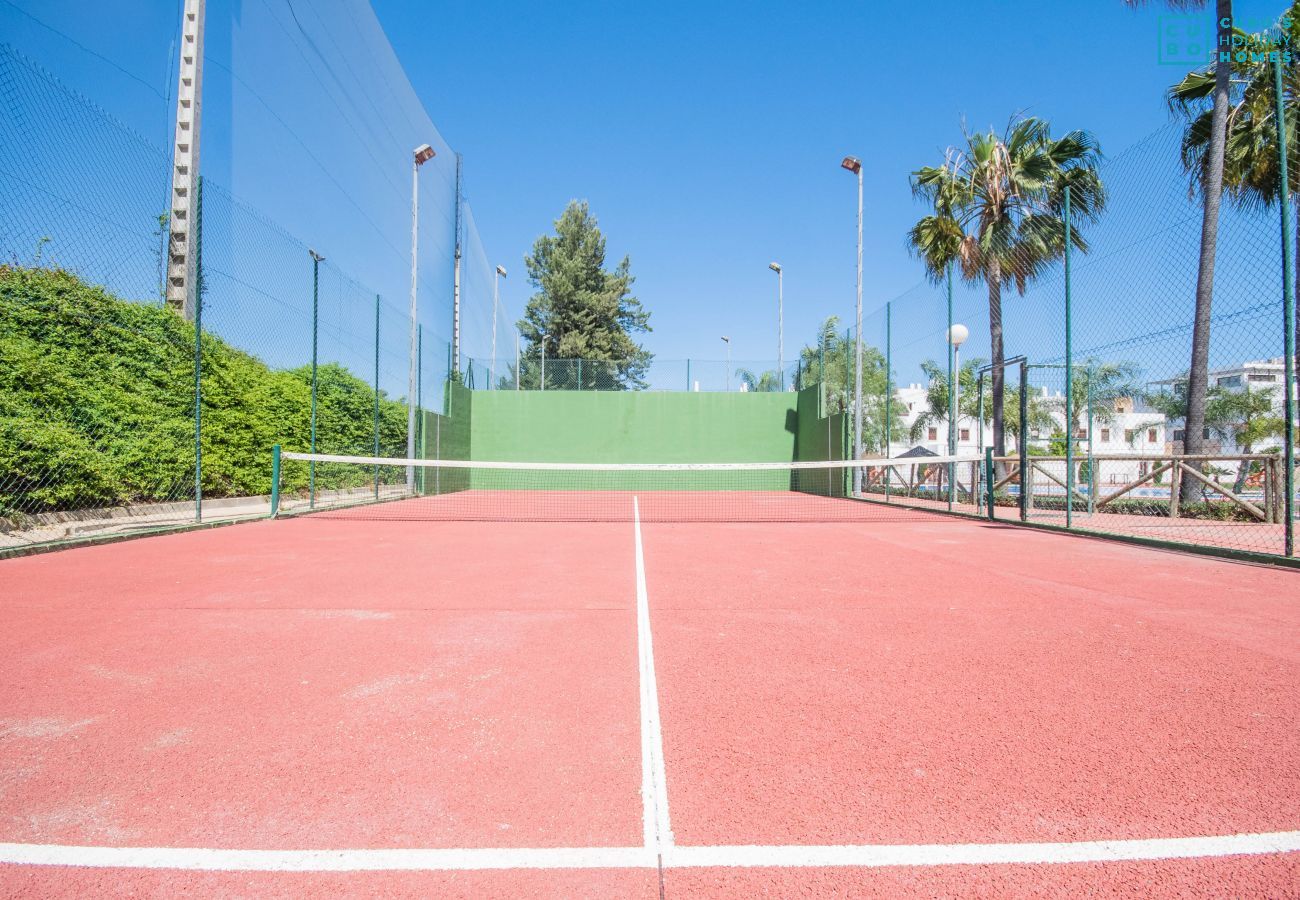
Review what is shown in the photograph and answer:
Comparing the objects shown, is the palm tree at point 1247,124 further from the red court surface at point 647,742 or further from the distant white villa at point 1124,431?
the red court surface at point 647,742

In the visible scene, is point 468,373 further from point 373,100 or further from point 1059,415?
point 1059,415

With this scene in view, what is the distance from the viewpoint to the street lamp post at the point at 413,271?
15.2 meters

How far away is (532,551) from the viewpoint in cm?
725

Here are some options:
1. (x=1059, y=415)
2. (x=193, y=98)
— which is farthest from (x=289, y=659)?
(x=1059, y=415)

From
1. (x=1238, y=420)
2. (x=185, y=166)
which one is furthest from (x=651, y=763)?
(x=1238, y=420)

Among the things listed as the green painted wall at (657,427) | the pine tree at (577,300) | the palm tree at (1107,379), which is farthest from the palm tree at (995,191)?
the pine tree at (577,300)

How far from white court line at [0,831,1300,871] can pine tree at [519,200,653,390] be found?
37.2 m

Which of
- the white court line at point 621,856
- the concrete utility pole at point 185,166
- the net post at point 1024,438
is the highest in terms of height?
the concrete utility pole at point 185,166

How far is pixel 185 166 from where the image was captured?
10.2m

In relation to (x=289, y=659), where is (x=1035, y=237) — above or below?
above

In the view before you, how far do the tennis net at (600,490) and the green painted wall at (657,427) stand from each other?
761 millimetres

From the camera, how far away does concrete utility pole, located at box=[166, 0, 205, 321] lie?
10.1 metres

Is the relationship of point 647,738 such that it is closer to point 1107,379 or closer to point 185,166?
point 185,166

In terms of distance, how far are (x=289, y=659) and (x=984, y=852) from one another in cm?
311
